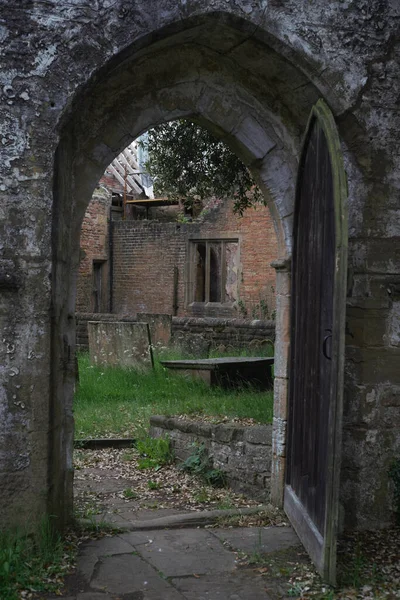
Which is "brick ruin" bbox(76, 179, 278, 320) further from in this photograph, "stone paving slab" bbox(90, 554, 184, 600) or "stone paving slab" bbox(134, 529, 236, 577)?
"stone paving slab" bbox(90, 554, 184, 600)

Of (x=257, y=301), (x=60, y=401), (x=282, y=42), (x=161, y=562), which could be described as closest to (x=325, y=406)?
(x=161, y=562)

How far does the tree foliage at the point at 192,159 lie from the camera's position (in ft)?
26.2

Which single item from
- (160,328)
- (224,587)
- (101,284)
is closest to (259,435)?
(224,587)

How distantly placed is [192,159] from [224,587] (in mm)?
5564

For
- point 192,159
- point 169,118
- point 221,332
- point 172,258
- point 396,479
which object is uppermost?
point 192,159

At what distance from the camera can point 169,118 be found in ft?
15.8

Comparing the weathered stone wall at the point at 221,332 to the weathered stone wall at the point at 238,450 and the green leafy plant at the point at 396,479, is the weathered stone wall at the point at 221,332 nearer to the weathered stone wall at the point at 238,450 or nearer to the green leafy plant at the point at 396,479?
the weathered stone wall at the point at 238,450

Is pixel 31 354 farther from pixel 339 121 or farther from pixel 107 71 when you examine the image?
pixel 339 121

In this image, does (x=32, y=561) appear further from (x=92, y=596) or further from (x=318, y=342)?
(x=318, y=342)

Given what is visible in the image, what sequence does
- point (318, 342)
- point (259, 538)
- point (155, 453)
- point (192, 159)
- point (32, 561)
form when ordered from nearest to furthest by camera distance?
point (32, 561)
point (318, 342)
point (259, 538)
point (155, 453)
point (192, 159)

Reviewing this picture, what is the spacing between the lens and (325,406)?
3.84 meters

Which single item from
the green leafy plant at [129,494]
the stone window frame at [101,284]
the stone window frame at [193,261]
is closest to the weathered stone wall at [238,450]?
the green leafy plant at [129,494]

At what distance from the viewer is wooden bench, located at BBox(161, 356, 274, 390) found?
28.9 ft

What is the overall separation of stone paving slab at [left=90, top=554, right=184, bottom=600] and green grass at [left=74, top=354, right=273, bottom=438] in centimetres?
271
